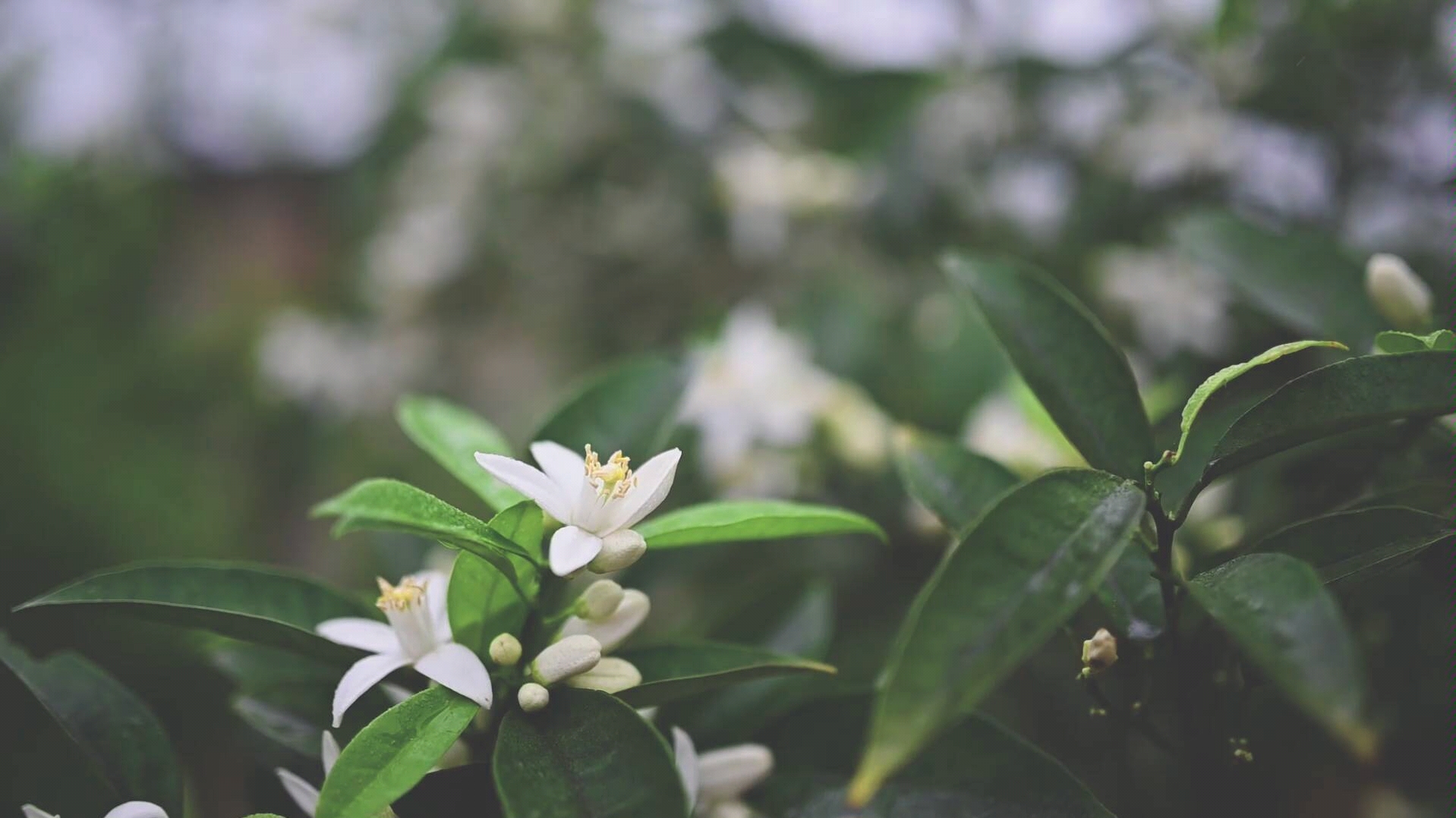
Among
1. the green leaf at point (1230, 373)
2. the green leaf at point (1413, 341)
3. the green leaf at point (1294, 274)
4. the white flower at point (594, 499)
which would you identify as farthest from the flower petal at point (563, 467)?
the green leaf at point (1294, 274)

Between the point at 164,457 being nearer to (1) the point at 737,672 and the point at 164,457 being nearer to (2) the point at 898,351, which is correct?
(2) the point at 898,351

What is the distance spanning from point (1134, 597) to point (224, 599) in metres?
0.54

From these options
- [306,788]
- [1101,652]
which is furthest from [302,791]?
[1101,652]

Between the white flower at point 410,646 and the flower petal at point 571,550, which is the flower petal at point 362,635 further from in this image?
the flower petal at point 571,550

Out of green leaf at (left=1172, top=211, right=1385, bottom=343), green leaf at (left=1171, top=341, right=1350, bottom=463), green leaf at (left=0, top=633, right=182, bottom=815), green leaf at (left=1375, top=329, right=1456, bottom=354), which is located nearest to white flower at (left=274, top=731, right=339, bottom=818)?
green leaf at (left=0, top=633, right=182, bottom=815)

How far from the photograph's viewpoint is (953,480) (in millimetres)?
614

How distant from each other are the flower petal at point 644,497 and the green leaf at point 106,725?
0.32 m

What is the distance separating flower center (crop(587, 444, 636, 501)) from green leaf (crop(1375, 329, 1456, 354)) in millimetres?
410

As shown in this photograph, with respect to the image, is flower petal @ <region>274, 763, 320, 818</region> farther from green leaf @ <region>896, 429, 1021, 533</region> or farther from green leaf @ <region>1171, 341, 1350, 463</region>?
green leaf @ <region>1171, 341, 1350, 463</region>

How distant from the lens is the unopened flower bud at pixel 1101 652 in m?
0.50

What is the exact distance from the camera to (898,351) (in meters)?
1.33

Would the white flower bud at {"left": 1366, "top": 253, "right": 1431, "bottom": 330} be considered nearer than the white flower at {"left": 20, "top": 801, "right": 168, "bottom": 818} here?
No

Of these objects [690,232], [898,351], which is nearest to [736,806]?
[898,351]

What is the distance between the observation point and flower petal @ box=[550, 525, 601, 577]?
0.46 metres
